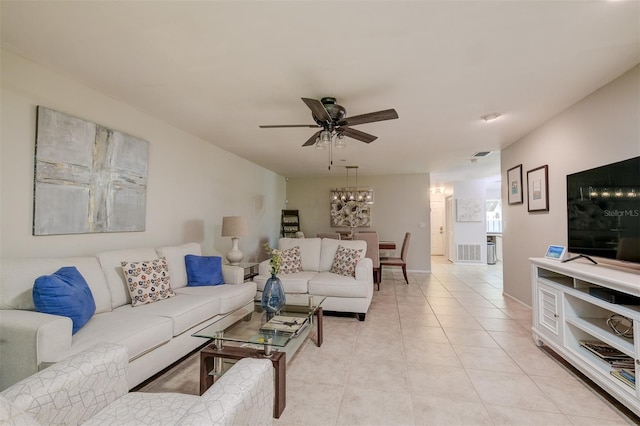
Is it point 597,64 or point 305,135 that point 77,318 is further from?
point 597,64

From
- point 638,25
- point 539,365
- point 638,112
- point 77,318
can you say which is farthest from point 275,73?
point 539,365

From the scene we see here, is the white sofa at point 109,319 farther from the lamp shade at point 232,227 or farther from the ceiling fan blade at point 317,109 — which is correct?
the ceiling fan blade at point 317,109

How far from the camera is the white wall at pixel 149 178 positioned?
6.64 feet

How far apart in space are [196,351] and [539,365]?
9.89 feet

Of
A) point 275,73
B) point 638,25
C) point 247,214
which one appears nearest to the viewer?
point 638,25

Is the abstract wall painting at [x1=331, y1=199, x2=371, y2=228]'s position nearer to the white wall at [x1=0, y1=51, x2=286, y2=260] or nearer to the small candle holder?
the white wall at [x1=0, y1=51, x2=286, y2=260]

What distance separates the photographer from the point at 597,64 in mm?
2129

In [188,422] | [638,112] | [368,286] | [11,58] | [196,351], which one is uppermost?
[11,58]

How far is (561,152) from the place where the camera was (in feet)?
9.99

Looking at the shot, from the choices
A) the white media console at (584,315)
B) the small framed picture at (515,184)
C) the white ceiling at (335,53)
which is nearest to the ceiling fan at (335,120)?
the white ceiling at (335,53)

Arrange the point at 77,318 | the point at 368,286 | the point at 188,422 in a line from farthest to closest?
the point at 368,286, the point at 77,318, the point at 188,422

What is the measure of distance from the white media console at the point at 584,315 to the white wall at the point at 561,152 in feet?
2.76

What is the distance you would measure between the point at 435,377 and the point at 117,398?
2082 mm

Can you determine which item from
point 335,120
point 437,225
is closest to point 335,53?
point 335,120
